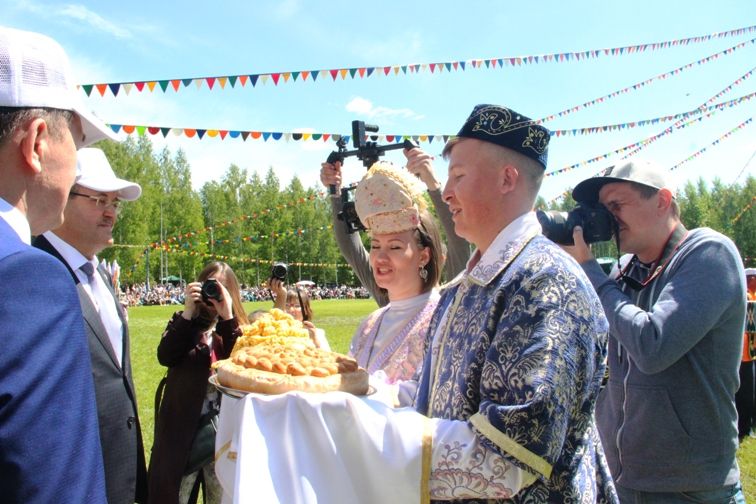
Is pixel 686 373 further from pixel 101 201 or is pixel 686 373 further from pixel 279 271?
pixel 101 201

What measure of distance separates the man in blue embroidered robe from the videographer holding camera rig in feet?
4.19

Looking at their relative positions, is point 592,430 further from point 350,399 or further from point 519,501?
point 350,399

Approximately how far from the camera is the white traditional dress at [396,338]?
2.93 meters

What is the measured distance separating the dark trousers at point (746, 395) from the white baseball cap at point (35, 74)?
609 cm

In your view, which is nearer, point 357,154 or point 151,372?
Answer: point 357,154

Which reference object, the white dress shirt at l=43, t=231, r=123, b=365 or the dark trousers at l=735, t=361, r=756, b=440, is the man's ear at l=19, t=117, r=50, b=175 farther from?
the dark trousers at l=735, t=361, r=756, b=440

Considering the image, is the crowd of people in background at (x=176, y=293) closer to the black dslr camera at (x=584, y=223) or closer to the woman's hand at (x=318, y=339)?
the woman's hand at (x=318, y=339)

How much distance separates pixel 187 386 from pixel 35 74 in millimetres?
3052

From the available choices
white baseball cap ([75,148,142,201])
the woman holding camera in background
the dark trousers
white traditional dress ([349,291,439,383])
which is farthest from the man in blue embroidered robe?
the dark trousers

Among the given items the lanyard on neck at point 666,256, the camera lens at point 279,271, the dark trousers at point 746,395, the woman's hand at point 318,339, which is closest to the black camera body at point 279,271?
the camera lens at point 279,271

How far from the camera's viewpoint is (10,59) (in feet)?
4.42

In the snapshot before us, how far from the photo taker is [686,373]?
2.69 metres

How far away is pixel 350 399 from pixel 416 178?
1978 millimetres

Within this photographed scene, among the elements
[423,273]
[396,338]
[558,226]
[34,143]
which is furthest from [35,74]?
[558,226]
